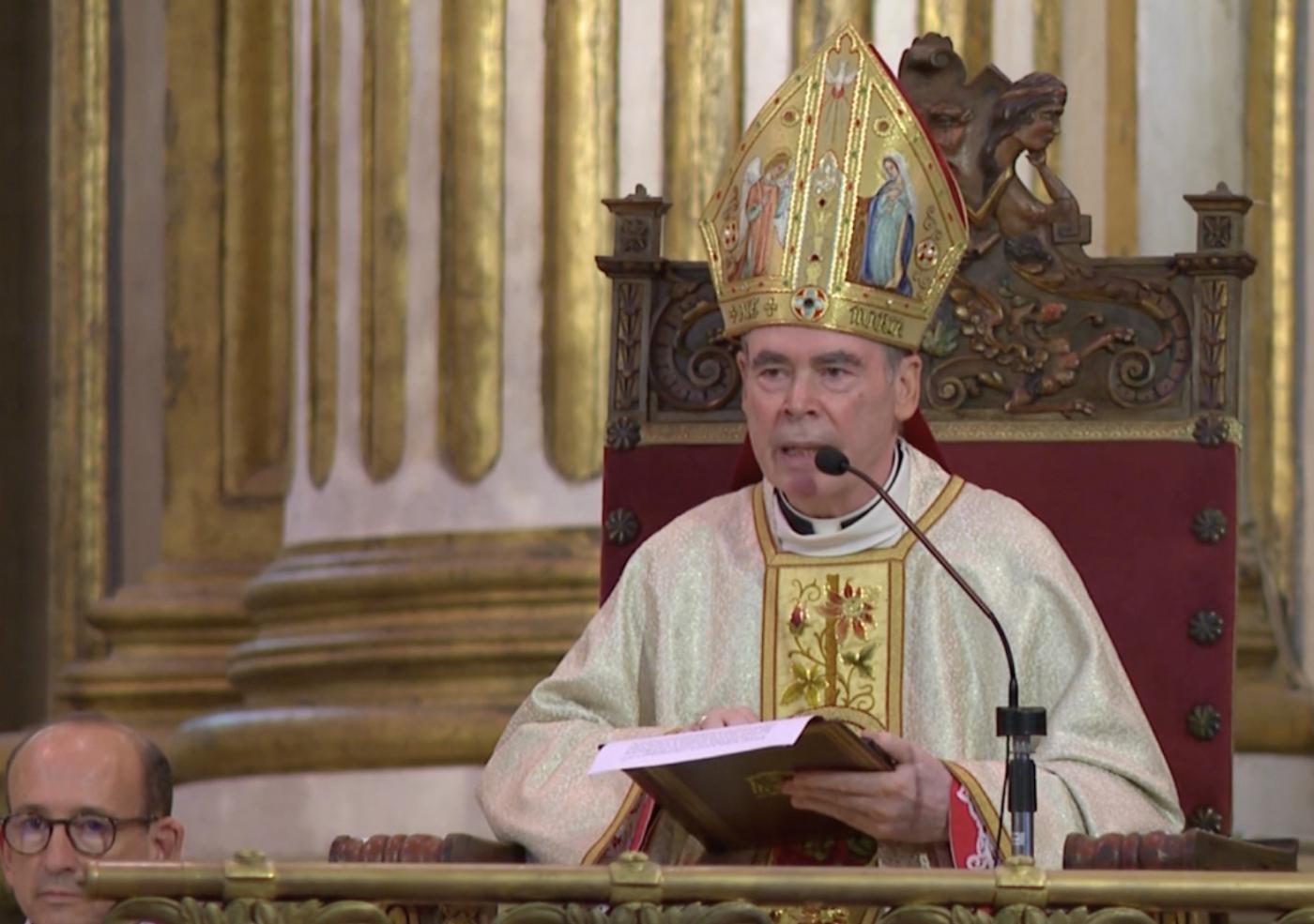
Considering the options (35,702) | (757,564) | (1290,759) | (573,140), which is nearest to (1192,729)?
(757,564)

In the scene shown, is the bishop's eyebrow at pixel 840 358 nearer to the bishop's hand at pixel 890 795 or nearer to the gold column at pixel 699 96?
Result: the bishop's hand at pixel 890 795

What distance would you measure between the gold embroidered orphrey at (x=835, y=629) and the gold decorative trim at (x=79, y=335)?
3260mm

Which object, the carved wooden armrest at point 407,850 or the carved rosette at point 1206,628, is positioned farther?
the carved rosette at point 1206,628

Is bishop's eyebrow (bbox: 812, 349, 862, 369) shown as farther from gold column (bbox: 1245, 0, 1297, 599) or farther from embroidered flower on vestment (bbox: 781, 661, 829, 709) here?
gold column (bbox: 1245, 0, 1297, 599)

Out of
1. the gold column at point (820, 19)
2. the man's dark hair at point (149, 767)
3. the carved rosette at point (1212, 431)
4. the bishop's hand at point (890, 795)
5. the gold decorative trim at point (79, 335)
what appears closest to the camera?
the man's dark hair at point (149, 767)

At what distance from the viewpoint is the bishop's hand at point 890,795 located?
12.4 ft

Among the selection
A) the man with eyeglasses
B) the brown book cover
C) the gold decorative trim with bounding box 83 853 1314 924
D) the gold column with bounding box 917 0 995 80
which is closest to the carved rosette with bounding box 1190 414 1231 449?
the brown book cover

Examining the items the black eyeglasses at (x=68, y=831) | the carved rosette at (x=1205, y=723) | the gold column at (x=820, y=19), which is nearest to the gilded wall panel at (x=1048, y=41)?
the gold column at (x=820, y=19)

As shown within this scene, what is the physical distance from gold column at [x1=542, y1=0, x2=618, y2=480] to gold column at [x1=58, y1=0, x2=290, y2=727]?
130 centimetres

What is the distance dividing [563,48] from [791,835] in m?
2.33

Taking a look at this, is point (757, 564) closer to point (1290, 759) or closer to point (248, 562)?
point (1290, 759)

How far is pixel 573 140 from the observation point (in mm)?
5941

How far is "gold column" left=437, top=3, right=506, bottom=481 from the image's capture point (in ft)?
19.6

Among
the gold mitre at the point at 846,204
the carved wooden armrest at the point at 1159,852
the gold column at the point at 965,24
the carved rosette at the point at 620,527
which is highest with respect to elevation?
the gold column at the point at 965,24
